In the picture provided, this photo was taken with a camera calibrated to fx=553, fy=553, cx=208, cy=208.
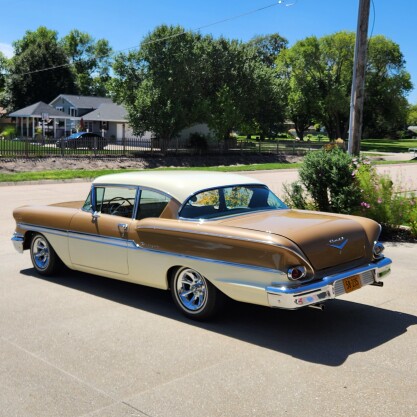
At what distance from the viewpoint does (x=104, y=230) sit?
20.1ft

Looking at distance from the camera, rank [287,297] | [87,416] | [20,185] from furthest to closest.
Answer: [20,185]
[287,297]
[87,416]

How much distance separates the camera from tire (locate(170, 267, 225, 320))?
17.2ft

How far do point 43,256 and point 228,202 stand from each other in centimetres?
273

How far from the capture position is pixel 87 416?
357cm

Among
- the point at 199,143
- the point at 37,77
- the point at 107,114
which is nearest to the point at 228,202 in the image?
the point at 199,143

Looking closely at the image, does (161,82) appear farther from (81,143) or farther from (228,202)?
(228,202)

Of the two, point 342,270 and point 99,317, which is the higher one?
point 342,270

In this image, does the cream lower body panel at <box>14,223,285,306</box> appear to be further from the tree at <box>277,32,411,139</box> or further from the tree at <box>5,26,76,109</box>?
the tree at <box>5,26,76,109</box>

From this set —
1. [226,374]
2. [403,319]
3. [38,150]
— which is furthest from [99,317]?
[38,150]

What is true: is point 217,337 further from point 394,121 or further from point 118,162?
point 394,121

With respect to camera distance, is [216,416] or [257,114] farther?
[257,114]

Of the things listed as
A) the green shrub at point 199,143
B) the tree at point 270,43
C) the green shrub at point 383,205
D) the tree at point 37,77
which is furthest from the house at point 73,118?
the green shrub at point 383,205

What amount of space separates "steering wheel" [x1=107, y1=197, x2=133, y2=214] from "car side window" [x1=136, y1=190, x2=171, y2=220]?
0.82ft

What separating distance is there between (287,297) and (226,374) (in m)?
0.84
